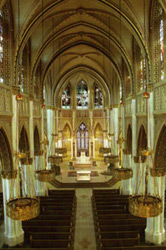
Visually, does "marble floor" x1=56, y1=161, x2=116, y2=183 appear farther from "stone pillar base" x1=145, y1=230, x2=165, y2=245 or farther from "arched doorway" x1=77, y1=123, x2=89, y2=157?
"stone pillar base" x1=145, y1=230, x2=165, y2=245

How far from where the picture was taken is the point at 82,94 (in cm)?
4400

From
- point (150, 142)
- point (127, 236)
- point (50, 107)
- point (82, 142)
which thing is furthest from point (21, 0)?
point (82, 142)

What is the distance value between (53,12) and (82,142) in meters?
28.3

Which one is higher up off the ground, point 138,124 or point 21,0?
point 21,0

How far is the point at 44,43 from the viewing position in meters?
20.9

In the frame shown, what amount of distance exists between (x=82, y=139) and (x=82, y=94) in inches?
323

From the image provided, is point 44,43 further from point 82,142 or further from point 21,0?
point 82,142

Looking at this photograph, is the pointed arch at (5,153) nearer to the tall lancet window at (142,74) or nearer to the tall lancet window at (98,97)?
the tall lancet window at (142,74)

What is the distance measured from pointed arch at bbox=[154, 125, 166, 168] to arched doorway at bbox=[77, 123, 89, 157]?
29.0 metres

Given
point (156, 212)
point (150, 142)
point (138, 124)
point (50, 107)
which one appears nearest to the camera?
point (156, 212)

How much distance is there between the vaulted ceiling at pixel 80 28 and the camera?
1588 cm

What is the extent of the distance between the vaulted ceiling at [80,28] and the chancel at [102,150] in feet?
0.24

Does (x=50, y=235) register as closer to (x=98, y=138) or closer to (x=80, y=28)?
(x=80, y=28)

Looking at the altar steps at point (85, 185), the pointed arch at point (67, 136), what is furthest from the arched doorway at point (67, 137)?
the altar steps at point (85, 185)
